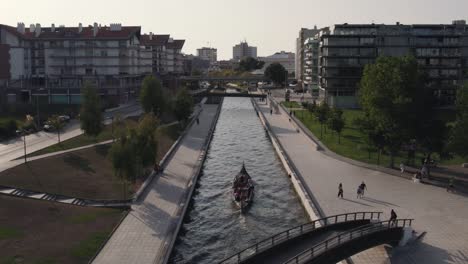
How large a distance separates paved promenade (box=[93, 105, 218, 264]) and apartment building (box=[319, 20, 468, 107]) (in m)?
62.6

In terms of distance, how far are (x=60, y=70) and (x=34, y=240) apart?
291 ft

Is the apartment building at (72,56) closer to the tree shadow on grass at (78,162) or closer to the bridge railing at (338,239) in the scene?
the tree shadow on grass at (78,162)

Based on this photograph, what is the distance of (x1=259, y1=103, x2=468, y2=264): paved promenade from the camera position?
28.4 m

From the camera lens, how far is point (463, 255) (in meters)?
27.8

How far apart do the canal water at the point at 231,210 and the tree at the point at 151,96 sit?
18306 mm

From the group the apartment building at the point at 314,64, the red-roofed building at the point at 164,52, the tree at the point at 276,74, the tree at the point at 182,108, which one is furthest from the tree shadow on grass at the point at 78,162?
the tree at the point at 276,74

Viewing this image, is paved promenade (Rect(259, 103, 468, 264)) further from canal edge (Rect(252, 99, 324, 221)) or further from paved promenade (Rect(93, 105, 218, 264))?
paved promenade (Rect(93, 105, 218, 264))

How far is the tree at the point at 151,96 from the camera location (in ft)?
268

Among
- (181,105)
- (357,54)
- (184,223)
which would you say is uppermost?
(357,54)

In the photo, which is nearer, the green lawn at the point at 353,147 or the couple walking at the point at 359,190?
the couple walking at the point at 359,190

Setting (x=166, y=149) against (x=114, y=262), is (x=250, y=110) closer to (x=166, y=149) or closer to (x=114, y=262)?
(x=166, y=149)

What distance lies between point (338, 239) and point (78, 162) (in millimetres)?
32636

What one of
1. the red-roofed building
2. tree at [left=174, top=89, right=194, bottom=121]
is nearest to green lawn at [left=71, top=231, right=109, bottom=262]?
tree at [left=174, top=89, right=194, bottom=121]

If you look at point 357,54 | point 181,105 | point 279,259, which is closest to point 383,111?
point 279,259
